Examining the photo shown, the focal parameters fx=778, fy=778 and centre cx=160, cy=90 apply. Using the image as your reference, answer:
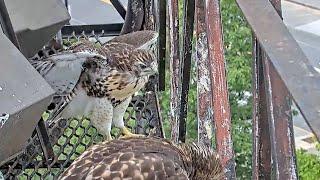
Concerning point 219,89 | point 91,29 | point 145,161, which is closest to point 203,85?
point 219,89

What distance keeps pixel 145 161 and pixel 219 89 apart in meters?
0.33

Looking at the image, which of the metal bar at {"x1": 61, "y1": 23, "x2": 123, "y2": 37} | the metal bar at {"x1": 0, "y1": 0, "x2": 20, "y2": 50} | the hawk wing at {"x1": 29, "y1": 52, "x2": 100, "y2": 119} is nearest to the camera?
the metal bar at {"x1": 0, "y1": 0, "x2": 20, "y2": 50}

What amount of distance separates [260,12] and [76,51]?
137cm

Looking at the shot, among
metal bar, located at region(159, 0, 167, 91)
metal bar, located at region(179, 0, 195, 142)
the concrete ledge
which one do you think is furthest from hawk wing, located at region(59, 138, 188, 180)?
the concrete ledge

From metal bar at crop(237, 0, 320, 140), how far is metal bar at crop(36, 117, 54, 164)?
4.22 ft

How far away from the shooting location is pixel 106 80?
3.11m

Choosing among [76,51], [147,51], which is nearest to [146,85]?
[147,51]

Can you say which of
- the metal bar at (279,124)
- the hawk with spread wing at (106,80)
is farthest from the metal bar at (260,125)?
the hawk with spread wing at (106,80)

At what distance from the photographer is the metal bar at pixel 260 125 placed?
5.70 ft

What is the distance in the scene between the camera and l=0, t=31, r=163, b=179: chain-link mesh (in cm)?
284

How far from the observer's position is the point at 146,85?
344cm

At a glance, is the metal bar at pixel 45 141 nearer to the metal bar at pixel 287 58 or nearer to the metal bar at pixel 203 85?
the metal bar at pixel 203 85

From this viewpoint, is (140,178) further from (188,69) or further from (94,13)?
(94,13)

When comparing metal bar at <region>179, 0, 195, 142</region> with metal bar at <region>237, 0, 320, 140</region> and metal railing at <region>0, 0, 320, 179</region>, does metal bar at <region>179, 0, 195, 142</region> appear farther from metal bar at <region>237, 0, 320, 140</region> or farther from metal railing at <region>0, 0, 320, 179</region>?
metal bar at <region>237, 0, 320, 140</region>
